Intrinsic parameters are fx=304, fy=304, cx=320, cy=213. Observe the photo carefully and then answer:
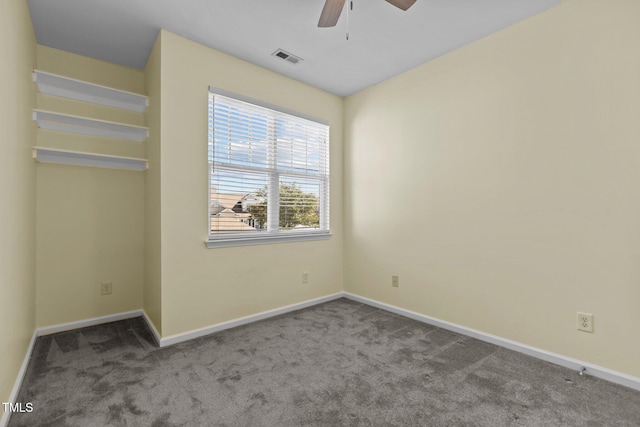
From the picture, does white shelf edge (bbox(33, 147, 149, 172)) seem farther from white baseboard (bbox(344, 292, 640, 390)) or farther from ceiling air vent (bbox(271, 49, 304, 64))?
white baseboard (bbox(344, 292, 640, 390))

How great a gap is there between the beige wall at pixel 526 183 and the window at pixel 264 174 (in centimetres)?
79

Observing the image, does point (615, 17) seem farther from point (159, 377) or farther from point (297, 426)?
point (159, 377)

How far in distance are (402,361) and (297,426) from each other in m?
1.00

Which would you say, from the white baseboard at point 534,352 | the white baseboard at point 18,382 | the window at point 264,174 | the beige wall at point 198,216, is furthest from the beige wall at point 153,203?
the white baseboard at point 534,352

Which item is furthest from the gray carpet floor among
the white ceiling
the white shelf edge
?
the white ceiling

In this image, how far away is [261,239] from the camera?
315cm

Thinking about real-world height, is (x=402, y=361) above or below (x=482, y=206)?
below

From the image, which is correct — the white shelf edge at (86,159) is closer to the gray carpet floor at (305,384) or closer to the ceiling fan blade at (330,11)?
the gray carpet floor at (305,384)

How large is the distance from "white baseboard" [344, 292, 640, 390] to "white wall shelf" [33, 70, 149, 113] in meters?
3.40

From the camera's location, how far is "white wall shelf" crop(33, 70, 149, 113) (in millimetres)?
2574

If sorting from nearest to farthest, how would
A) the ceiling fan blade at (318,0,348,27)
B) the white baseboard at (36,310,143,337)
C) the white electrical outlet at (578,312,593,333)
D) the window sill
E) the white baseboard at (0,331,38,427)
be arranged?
the white baseboard at (0,331,38,427) < the ceiling fan blade at (318,0,348,27) < the white electrical outlet at (578,312,593,333) < the white baseboard at (36,310,143,337) < the window sill

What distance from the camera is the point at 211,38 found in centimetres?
263

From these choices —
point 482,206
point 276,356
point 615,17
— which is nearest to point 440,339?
point 482,206

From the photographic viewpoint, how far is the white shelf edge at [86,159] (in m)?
2.57
